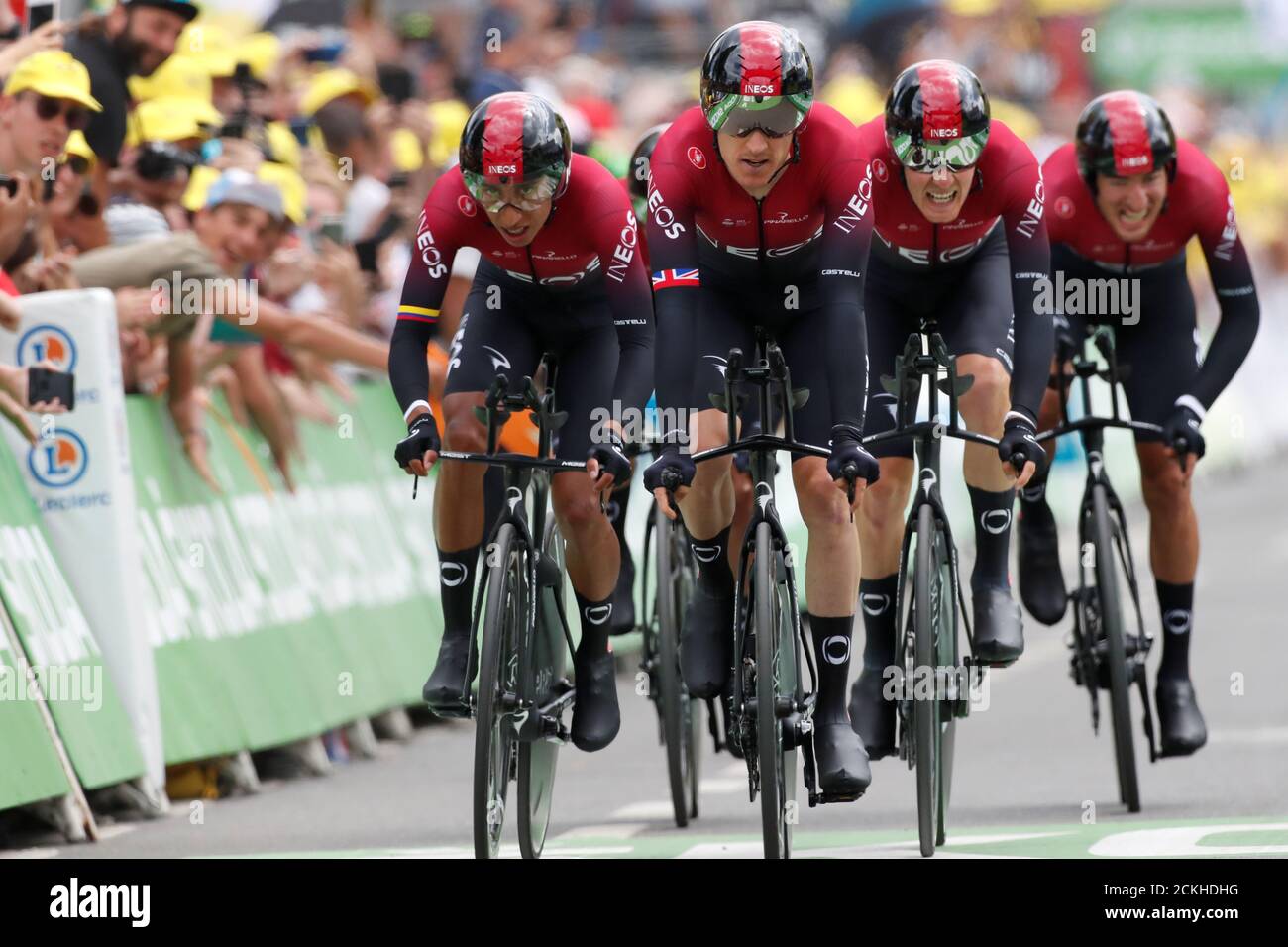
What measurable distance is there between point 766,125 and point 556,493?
4.73ft

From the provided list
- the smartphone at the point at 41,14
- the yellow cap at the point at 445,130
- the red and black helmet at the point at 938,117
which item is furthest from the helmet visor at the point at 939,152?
the yellow cap at the point at 445,130

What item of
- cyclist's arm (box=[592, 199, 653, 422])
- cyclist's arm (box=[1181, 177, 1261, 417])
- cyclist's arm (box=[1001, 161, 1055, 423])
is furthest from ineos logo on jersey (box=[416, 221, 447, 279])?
cyclist's arm (box=[1181, 177, 1261, 417])

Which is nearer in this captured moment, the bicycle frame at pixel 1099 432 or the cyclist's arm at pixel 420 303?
the cyclist's arm at pixel 420 303

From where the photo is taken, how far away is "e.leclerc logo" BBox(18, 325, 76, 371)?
930cm

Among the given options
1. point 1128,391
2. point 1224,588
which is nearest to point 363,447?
point 1128,391

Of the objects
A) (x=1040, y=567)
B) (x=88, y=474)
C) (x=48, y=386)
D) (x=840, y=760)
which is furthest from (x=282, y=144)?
(x=840, y=760)

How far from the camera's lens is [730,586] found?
26.6 feet

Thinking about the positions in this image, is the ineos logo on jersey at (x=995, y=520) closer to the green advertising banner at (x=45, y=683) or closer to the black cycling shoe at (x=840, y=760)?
the black cycling shoe at (x=840, y=760)

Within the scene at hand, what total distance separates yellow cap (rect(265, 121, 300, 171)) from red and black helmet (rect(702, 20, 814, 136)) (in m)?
5.19

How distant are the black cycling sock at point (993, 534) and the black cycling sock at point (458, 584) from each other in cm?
186

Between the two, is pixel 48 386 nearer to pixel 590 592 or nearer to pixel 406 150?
pixel 590 592

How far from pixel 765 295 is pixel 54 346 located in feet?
9.51

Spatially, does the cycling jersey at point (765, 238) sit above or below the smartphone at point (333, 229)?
below

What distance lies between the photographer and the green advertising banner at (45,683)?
8492 mm
